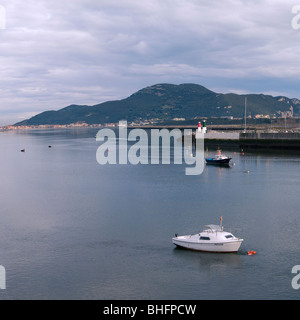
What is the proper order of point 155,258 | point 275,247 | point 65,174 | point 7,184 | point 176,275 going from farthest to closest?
point 65,174 → point 7,184 → point 275,247 → point 155,258 → point 176,275

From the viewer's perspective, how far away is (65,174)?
74.8 meters

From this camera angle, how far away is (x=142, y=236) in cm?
3459

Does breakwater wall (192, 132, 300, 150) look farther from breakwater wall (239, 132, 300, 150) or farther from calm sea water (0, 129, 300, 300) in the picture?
calm sea water (0, 129, 300, 300)

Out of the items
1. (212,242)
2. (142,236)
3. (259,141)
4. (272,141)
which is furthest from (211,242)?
(259,141)

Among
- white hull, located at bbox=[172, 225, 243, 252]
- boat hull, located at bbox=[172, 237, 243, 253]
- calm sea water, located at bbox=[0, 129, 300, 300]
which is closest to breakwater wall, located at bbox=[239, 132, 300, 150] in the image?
calm sea water, located at bbox=[0, 129, 300, 300]

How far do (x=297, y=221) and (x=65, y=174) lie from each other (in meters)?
45.7

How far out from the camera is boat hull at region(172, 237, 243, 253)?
30.2 meters

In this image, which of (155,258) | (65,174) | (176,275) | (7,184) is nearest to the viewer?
(176,275)

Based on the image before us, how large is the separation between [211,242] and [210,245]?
24 centimetres

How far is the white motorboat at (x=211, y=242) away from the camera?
3025 cm

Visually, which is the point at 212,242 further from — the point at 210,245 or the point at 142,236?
the point at 142,236
